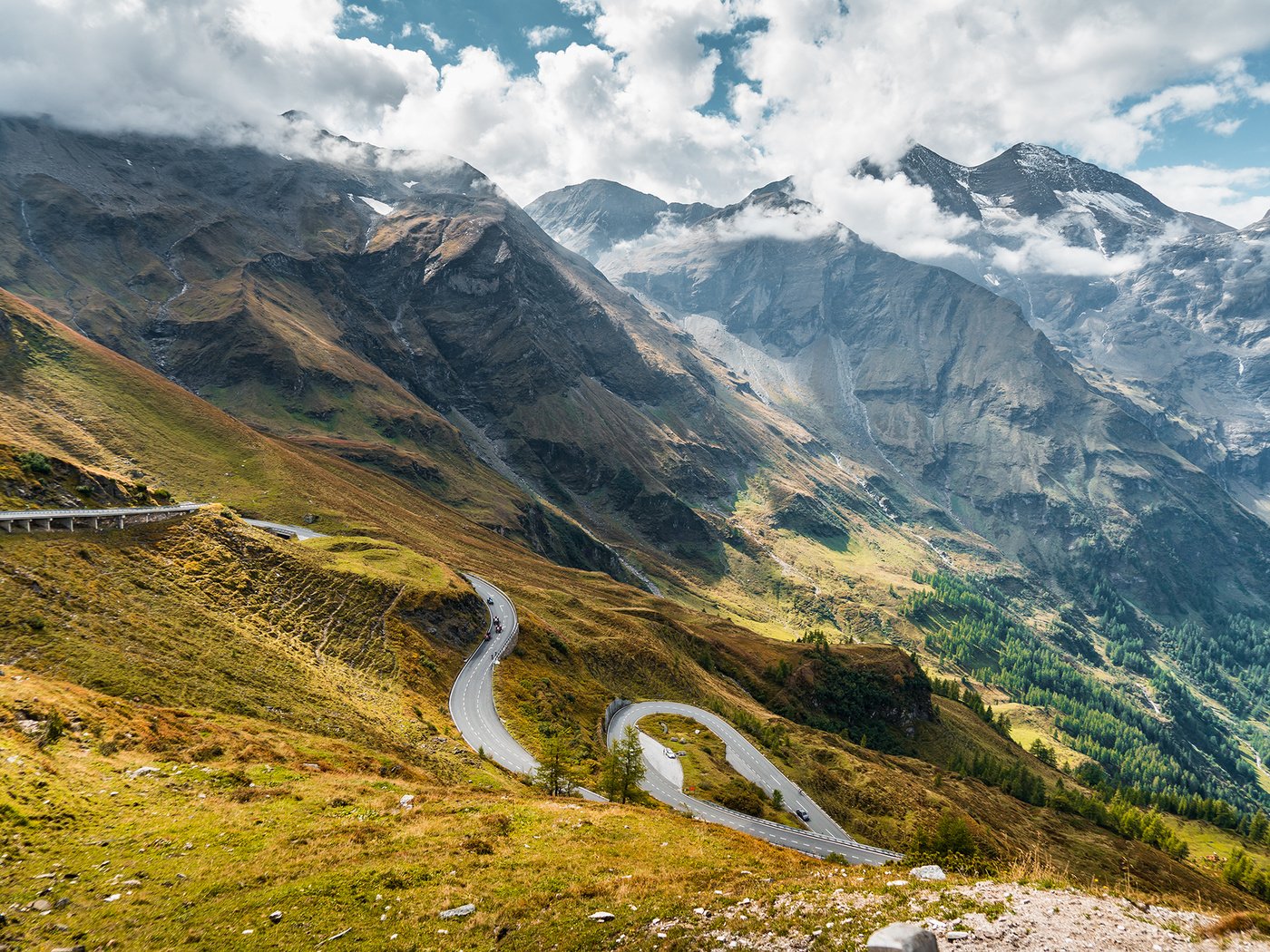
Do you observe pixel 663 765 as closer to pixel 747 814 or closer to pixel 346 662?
pixel 747 814

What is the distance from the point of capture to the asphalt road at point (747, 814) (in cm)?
6756

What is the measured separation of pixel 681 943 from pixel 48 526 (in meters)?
63.6

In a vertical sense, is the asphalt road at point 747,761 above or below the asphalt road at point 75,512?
below

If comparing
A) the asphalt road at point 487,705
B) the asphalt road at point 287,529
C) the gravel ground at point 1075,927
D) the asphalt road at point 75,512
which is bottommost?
the asphalt road at point 487,705

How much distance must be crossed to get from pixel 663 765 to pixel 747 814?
1262 cm

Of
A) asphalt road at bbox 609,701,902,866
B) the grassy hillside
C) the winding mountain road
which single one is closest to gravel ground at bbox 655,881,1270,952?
the grassy hillside

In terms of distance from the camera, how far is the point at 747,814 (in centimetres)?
7212

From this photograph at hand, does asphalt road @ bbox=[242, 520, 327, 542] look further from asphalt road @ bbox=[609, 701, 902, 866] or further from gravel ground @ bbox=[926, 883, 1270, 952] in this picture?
gravel ground @ bbox=[926, 883, 1270, 952]

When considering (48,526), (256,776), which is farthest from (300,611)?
(256,776)

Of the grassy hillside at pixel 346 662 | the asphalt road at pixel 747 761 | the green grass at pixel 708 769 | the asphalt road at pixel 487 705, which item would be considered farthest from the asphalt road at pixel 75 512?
the green grass at pixel 708 769

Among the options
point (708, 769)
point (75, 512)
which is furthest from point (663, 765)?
point (75, 512)

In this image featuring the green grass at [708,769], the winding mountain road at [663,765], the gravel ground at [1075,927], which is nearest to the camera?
the gravel ground at [1075,927]

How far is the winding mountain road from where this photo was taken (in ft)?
212

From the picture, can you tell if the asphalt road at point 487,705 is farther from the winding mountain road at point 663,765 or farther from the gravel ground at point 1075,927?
the gravel ground at point 1075,927
